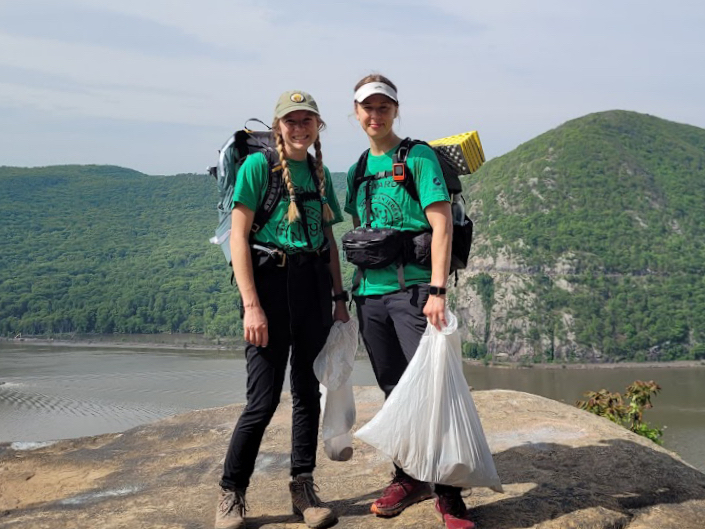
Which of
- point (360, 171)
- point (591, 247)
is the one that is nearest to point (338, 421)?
point (360, 171)

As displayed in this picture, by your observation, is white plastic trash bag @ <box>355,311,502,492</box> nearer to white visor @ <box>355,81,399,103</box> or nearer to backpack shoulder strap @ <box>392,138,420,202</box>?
backpack shoulder strap @ <box>392,138,420,202</box>

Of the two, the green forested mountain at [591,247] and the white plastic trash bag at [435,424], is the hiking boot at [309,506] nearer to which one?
the white plastic trash bag at [435,424]

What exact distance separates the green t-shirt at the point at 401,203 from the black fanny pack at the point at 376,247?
0.18ft

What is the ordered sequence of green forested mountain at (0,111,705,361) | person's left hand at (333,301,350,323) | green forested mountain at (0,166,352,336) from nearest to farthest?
1. person's left hand at (333,301,350,323)
2. green forested mountain at (0,111,705,361)
3. green forested mountain at (0,166,352,336)

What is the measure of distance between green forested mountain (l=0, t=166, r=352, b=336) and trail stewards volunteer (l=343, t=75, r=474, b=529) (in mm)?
81291

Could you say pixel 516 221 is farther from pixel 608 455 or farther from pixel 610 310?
pixel 608 455

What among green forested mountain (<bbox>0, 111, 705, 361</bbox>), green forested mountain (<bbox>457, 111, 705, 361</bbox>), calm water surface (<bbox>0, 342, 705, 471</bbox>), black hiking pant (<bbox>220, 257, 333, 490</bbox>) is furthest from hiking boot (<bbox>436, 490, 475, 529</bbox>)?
green forested mountain (<bbox>0, 111, 705, 361</bbox>)

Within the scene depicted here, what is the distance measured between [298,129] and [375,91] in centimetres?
39

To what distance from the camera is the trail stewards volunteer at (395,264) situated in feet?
10.5

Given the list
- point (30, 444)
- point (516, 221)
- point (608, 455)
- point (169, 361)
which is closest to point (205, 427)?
point (30, 444)

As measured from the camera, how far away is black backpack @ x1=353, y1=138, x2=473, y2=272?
3293mm

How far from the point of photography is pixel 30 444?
6.47 metres

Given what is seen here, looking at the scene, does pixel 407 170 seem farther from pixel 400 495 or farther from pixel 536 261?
pixel 536 261

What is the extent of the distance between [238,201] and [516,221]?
9078 cm
